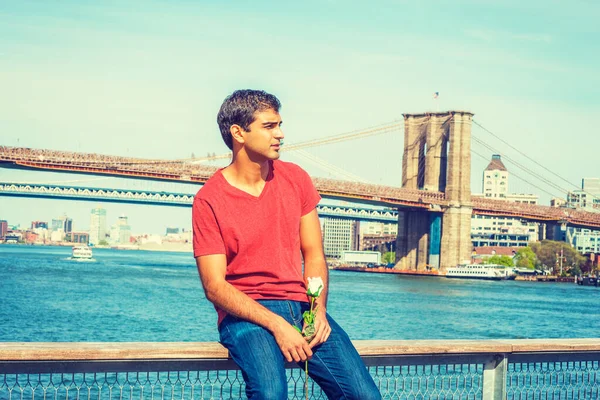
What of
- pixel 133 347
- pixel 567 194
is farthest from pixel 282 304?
pixel 567 194

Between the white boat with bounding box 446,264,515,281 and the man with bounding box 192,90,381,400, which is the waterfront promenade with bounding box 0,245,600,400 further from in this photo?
the white boat with bounding box 446,264,515,281

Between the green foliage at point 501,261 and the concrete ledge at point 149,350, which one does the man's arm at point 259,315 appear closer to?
the concrete ledge at point 149,350

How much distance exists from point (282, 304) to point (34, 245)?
178650 mm

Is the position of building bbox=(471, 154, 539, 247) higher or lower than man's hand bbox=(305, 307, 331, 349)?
higher

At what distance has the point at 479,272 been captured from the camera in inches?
2354

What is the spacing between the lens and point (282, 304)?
334cm

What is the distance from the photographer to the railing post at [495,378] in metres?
3.91

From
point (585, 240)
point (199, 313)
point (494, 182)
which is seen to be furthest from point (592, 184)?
point (199, 313)

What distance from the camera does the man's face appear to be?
3.36 meters

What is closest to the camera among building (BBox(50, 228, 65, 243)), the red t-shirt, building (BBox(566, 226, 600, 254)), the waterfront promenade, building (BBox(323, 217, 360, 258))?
the red t-shirt

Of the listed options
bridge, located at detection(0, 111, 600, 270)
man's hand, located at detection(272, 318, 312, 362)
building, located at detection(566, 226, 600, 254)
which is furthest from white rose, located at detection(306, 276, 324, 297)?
building, located at detection(566, 226, 600, 254)

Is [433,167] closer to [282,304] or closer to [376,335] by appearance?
[376,335]

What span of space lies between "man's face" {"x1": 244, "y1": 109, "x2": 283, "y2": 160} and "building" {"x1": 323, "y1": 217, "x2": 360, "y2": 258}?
126 metres

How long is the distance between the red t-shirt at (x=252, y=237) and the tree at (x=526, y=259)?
69594 millimetres
